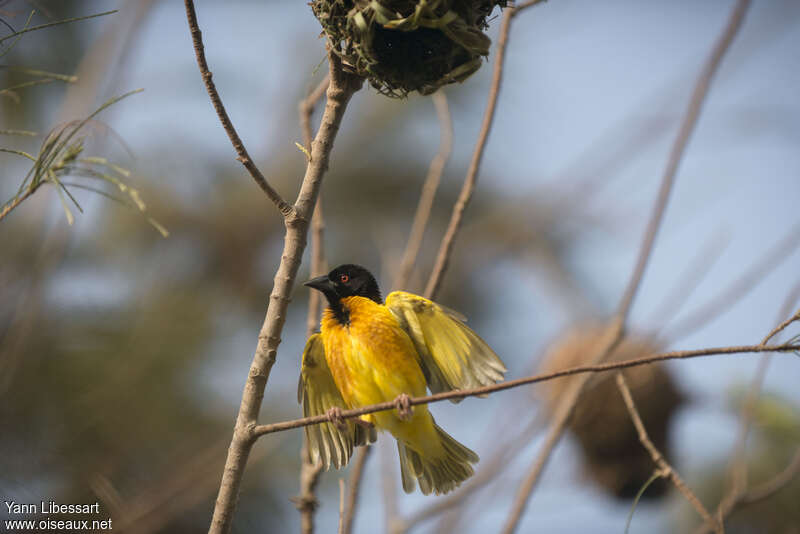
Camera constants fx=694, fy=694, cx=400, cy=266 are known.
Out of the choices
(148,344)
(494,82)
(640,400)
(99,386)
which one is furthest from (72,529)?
(640,400)

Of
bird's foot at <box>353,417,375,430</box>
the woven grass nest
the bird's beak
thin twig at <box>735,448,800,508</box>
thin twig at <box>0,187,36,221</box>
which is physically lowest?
thin twig at <box>735,448,800,508</box>

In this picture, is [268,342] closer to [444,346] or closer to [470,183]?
[444,346]

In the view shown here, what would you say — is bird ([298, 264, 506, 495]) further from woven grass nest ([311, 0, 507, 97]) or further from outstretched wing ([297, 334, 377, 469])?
woven grass nest ([311, 0, 507, 97])

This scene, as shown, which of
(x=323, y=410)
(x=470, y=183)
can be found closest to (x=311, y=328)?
(x=323, y=410)

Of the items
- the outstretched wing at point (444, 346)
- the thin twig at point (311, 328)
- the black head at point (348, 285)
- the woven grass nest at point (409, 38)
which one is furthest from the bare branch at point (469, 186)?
the woven grass nest at point (409, 38)

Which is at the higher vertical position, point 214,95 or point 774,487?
point 214,95

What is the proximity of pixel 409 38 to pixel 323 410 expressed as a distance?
151cm

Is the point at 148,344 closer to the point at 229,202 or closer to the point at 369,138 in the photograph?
the point at 229,202

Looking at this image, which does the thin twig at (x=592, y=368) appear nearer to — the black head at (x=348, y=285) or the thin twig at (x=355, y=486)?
the thin twig at (x=355, y=486)

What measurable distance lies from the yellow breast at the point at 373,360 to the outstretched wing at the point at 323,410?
6 centimetres

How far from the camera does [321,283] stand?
2814 millimetres

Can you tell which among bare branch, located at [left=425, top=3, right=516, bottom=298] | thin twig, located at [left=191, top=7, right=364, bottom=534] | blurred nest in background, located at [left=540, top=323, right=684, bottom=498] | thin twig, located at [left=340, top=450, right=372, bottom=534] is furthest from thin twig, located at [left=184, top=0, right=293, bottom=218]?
blurred nest in background, located at [left=540, top=323, right=684, bottom=498]

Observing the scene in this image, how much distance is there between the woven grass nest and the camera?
1.71m

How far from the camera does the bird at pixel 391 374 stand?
248 centimetres
